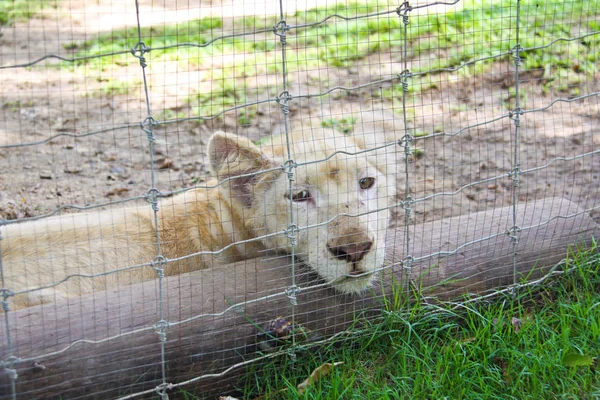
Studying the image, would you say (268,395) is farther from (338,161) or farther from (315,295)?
(338,161)

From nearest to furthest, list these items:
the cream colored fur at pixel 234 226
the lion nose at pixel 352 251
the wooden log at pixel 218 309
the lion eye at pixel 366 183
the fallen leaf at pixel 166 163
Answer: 1. the wooden log at pixel 218 309
2. the lion nose at pixel 352 251
3. the cream colored fur at pixel 234 226
4. the lion eye at pixel 366 183
5. the fallen leaf at pixel 166 163

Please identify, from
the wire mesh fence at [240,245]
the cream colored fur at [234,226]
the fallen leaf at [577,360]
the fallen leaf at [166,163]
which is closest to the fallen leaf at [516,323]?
the wire mesh fence at [240,245]

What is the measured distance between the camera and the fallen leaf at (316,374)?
12.4ft

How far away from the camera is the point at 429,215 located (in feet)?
19.7

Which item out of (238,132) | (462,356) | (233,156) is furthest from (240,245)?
(238,132)

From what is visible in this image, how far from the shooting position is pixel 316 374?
382 cm

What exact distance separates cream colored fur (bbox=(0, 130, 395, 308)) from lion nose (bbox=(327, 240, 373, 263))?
0.02 metres

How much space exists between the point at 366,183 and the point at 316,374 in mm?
1258

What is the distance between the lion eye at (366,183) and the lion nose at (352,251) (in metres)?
0.59

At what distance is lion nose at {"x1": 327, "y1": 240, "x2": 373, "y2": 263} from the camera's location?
3.90 meters

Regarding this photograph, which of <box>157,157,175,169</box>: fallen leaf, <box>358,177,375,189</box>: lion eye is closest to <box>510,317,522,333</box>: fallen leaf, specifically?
<box>358,177,375,189</box>: lion eye

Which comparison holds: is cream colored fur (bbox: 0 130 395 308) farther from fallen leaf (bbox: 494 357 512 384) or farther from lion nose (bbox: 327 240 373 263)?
fallen leaf (bbox: 494 357 512 384)

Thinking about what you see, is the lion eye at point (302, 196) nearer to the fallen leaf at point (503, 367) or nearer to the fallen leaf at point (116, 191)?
the fallen leaf at point (503, 367)

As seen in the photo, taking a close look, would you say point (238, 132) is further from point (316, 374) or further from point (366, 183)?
point (316, 374)
